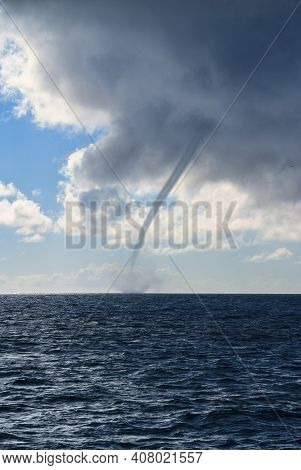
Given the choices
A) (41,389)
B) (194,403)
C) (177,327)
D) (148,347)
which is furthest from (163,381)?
(177,327)

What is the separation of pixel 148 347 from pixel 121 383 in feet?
64.3

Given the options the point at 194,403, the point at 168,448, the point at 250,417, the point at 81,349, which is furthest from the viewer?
the point at 81,349

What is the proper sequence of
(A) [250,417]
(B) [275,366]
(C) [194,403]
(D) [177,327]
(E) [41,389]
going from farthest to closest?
(D) [177,327] → (B) [275,366] → (E) [41,389] → (C) [194,403] → (A) [250,417]

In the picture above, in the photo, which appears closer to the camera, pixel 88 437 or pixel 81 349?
pixel 88 437

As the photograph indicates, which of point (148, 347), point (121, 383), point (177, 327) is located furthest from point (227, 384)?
point (177, 327)

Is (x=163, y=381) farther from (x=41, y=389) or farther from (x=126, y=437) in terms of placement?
(x=126, y=437)

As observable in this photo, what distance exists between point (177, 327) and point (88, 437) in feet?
185

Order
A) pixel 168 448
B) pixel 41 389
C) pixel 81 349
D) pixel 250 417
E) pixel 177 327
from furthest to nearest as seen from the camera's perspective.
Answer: pixel 177 327 → pixel 81 349 → pixel 41 389 → pixel 250 417 → pixel 168 448

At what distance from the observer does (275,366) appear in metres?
43.5

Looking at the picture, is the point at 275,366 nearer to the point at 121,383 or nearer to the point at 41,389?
the point at 121,383

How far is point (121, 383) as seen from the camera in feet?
119

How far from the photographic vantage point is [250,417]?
27.9 m

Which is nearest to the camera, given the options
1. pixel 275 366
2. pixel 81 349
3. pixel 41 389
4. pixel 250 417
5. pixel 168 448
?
pixel 168 448

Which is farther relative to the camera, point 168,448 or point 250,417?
point 250,417
